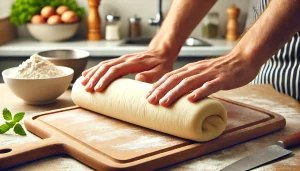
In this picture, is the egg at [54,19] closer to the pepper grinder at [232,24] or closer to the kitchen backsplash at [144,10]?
the kitchen backsplash at [144,10]

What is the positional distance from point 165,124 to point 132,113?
0.10m

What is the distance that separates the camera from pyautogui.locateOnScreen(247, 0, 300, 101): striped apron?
1.36 metres

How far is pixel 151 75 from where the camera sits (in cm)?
122

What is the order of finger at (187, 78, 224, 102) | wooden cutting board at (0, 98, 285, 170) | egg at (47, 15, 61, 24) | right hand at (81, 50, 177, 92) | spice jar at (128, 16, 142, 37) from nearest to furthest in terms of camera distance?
wooden cutting board at (0, 98, 285, 170) → finger at (187, 78, 224, 102) → right hand at (81, 50, 177, 92) → egg at (47, 15, 61, 24) → spice jar at (128, 16, 142, 37)

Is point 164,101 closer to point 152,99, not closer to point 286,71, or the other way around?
point 152,99

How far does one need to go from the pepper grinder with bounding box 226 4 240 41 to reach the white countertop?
8cm

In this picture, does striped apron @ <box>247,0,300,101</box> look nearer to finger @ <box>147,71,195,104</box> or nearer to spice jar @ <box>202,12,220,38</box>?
finger @ <box>147,71,195,104</box>

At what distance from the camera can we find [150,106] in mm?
1002

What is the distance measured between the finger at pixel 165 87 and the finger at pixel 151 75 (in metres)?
0.18

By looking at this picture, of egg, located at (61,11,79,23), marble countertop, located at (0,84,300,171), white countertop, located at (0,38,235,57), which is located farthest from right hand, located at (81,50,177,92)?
egg, located at (61,11,79,23)

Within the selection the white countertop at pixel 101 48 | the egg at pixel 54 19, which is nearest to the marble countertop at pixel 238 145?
the white countertop at pixel 101 48

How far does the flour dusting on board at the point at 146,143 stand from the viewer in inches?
35.3

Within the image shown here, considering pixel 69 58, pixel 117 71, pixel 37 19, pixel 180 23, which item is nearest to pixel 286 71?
pixel 180 23

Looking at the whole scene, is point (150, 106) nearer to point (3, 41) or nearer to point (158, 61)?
point (158, 61)
